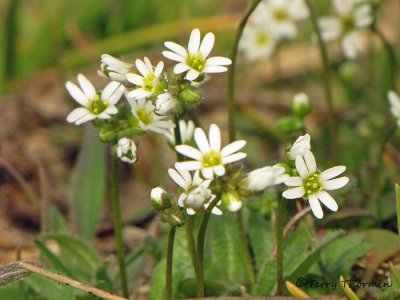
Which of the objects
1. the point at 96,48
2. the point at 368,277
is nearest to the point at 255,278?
the point at 368,277

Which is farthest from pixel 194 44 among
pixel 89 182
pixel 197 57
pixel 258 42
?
pixel 258 42

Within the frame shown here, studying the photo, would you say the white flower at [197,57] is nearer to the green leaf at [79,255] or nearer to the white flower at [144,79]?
the white flower at [144,79]

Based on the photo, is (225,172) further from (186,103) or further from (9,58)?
(9,58)

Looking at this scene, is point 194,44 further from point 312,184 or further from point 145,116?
point 312,184

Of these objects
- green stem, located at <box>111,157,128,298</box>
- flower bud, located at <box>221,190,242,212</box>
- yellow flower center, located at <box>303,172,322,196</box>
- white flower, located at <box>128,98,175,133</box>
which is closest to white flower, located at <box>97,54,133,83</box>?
white flower, located at <box>128,98,175,133</box>

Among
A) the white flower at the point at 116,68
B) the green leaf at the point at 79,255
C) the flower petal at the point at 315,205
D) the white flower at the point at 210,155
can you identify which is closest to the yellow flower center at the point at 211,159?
the white flower at the point at 210,155

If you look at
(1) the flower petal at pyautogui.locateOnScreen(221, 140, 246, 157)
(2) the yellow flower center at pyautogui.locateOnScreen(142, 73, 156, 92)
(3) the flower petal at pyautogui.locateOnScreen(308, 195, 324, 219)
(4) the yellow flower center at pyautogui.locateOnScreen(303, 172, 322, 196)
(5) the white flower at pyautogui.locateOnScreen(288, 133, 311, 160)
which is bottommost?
(3) the flower petal at pyautogui.locateOnScreen(308, 195, 324, 219)

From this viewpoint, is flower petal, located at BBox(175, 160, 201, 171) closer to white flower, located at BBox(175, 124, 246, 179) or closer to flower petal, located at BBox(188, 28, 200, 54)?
white flower, located at BBox(175, 124, 246, 179)
